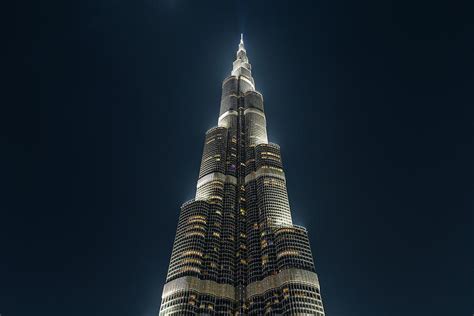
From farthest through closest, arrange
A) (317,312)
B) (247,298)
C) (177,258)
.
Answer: (177,258)
(247,298)
(317,312)

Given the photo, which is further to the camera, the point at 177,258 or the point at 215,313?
the point at 177,258

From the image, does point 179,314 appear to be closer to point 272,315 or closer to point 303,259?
point 272,315

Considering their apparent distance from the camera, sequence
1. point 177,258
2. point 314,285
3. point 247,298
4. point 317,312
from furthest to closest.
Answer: point 177,258
point 247,298
point 314,285
point 317,312

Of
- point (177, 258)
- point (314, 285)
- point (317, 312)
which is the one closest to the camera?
point (317, 312)

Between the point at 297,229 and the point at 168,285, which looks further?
the point at 297,229

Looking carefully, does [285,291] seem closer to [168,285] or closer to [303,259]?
[303,259]

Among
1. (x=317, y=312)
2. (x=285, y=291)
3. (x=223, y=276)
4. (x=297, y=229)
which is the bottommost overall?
(x=317, y=312)

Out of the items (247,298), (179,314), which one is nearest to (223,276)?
(247,298)

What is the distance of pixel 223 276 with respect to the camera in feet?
636

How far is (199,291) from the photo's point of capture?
17862 cm

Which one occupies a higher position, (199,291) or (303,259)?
(303,259)

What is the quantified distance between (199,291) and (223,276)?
61.8ft

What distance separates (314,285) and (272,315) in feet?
76.4

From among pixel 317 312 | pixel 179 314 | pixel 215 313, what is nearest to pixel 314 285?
pixel 317 312
